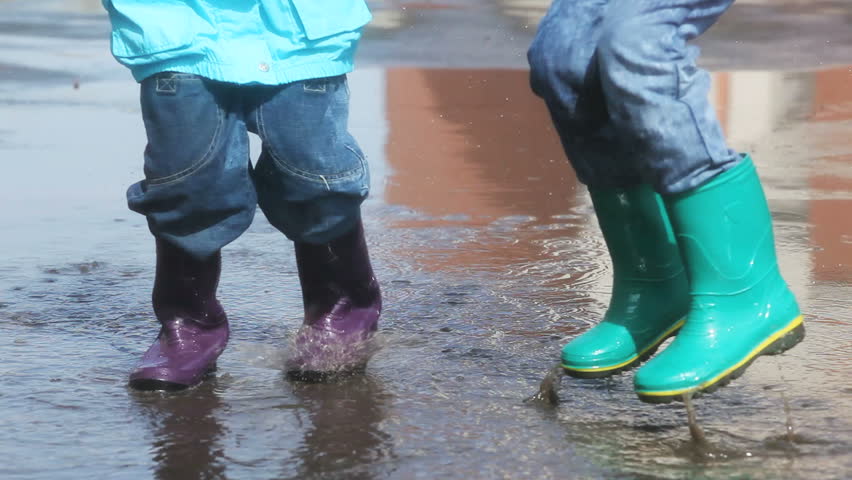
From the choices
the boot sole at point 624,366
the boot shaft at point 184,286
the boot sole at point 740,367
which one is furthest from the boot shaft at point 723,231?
the boot shaft at point 184,286

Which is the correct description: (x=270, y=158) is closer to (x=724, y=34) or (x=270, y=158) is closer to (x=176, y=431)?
(x=176, y=431)

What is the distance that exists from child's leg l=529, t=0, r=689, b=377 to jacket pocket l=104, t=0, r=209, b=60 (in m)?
0.72

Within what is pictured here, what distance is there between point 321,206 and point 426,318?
581mm

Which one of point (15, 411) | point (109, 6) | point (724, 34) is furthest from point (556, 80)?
point (724, 34)

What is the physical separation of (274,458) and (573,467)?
1.76 ft

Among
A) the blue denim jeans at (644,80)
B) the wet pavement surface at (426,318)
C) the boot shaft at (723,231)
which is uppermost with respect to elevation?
the blue denim jeans at (644,80)

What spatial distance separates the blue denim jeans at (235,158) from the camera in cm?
305

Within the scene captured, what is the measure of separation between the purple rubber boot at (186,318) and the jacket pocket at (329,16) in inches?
21.9

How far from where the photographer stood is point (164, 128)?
3.05m

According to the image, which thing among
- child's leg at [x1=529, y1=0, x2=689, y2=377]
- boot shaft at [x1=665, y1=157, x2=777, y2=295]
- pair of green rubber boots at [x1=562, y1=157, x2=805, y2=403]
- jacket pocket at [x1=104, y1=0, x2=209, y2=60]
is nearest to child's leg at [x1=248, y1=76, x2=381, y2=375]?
jacket pocket at [x1=104, y1=0, x2=209, y2=60]

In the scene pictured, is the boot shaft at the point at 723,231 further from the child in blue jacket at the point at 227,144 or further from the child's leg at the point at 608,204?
the child in blue jacket at the point at 227,144

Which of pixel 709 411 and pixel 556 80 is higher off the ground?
pixel 556 80

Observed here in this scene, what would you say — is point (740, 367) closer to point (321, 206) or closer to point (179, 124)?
point (321, 206)

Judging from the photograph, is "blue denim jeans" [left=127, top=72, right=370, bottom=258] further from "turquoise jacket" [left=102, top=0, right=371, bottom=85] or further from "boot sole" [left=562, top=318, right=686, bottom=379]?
"boot sole" [left=562, top=318, right=686, bottom=379]
